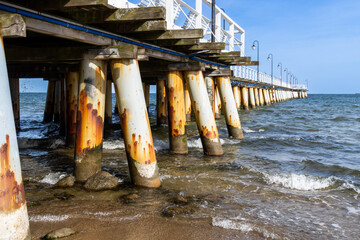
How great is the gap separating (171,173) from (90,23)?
3377mm

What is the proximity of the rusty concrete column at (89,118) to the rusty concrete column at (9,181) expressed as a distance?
252cm

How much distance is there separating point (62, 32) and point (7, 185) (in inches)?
91.1

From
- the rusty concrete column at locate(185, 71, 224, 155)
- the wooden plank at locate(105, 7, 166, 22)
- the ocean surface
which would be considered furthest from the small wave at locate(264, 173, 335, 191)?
the wooden plank at locate(105, 7, 166, 22)

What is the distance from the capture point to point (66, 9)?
15.0ft

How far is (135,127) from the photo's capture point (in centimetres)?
608

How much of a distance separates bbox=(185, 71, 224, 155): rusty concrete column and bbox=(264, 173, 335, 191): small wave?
81.1 inches

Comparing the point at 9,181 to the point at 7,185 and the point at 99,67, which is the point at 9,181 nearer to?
the point at 7,185

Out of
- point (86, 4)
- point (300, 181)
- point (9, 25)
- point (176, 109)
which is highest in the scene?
point (86, 4)

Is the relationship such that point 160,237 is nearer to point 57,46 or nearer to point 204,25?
point 57,46

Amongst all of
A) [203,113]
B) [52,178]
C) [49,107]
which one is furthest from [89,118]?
[49,107]

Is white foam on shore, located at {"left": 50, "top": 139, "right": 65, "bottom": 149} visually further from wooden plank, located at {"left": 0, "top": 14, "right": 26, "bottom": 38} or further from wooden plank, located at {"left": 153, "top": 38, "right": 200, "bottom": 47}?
wooden plank, located at {"left": 0, "top": 14, "right": 26, "bottom": 38}

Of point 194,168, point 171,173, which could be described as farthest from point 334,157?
point 171,173

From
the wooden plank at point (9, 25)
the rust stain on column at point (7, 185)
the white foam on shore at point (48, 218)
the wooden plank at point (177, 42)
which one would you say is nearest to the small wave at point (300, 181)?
the wooden plank at point (177, 42)

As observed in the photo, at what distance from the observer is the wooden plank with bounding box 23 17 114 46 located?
4.44 meters
